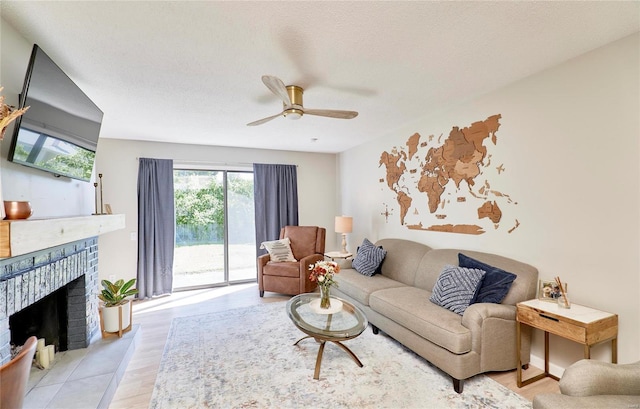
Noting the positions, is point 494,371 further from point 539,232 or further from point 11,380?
point 11,380

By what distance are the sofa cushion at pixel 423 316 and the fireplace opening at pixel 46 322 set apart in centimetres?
291

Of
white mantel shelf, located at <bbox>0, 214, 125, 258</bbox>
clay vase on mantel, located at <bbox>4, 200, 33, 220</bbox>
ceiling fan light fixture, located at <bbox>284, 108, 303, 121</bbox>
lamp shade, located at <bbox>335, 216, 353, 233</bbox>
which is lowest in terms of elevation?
lamp shade, located at <bbox>335, 216, 353, 233</bbox>

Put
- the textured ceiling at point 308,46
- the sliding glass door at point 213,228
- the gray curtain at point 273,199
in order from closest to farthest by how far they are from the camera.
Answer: the textured ceiling at point 308,46 < the sliding glass door at point 213,228 < the gray curtain at point 273,199

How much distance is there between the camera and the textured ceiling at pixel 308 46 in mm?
1563

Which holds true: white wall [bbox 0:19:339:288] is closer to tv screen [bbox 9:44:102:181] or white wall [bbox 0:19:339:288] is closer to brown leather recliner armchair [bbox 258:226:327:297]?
tv screen [bbox 9:44:102:181]

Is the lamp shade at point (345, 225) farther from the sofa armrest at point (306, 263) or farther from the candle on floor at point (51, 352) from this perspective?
the candle on floor at point (51, 352)

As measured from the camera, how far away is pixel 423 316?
238 cm

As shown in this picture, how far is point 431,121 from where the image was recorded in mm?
3498

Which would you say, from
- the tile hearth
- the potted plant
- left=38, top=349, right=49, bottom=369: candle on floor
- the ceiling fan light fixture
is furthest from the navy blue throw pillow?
left=38, top=349, right=49, bottom=369: candle on floor

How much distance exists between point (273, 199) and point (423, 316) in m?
3.52

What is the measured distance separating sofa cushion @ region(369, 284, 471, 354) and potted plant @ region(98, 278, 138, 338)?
100 inches

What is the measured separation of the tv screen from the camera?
5.27 ft

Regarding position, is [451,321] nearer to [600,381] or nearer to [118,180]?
[600,381]

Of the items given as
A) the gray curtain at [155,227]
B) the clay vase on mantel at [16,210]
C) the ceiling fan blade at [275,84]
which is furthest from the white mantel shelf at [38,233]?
the gray curtain at [155,227]
